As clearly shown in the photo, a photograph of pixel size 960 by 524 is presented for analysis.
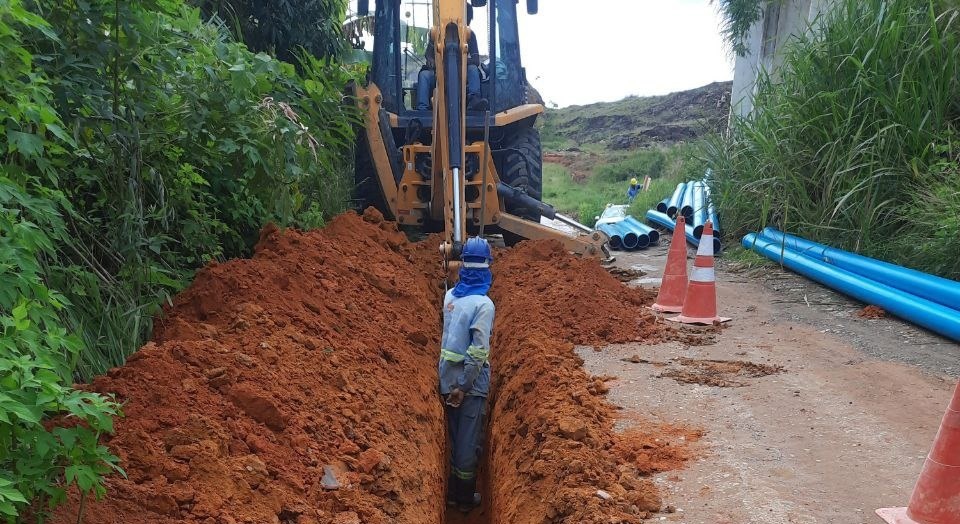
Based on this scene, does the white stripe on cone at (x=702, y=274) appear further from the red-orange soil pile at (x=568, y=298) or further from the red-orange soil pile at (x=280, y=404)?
the red-orange soil pile at (x=280, y=404)

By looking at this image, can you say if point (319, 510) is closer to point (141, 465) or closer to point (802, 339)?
point (141, 465)

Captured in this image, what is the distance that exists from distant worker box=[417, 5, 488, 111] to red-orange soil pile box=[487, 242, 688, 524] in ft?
5.49

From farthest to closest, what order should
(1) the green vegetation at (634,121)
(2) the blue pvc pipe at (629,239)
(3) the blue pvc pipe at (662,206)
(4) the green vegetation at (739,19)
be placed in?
(1) the green vegetation at (634,121)
(4) the green vegetation at (739,19)
(3) the blue pvc pipe at (662,206)
(2) the blue pvc pipe at (629,239)

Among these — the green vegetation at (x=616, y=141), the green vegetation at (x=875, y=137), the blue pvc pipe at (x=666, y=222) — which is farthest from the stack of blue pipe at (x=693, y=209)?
the green vegetation at (x=616, y=141)

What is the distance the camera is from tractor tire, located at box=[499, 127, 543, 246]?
9.45 m

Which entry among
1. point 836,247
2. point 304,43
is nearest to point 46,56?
point 304,43

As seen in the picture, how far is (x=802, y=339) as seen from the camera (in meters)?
5.88

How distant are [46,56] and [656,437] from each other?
3.49m

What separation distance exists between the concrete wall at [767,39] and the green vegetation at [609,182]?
7.92 ft

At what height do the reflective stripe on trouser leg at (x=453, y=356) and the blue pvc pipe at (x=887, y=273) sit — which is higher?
the blue pvc pipe at (x=887, y=273)

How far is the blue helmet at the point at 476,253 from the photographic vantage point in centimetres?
516

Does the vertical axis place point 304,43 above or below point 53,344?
above

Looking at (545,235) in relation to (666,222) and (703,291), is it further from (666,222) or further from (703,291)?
(666,222)

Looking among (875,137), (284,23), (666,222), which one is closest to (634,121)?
(666,222)
